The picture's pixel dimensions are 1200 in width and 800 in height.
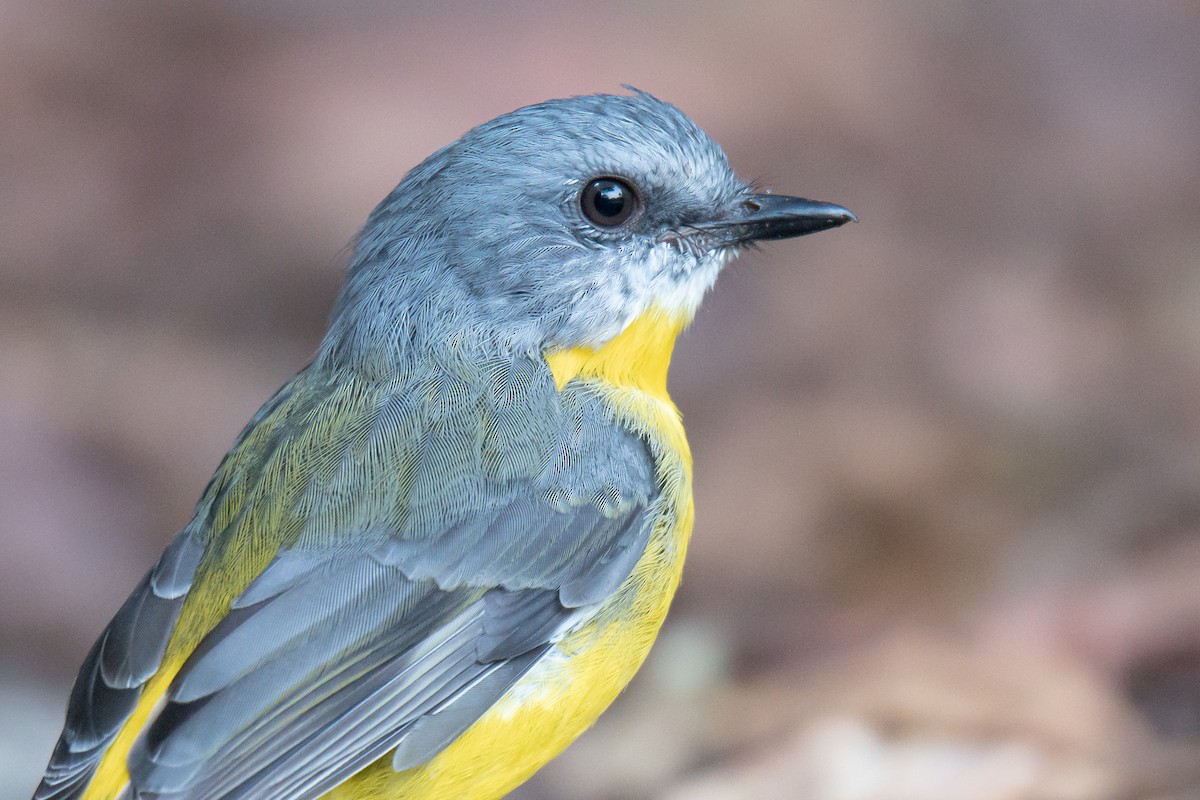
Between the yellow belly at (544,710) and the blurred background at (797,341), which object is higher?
the blurred background at (797,341)

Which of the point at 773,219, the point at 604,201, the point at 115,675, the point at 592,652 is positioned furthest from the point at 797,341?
the point at 115,675

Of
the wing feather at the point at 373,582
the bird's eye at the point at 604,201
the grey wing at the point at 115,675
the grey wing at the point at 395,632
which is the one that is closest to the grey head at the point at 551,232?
the bird's eye at the point at 604,201

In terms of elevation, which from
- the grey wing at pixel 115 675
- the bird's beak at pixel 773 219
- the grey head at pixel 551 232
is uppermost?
the bird's beak at pixel 773 219

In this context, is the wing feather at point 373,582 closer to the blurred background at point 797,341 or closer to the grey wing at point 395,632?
the grey wing at point 395,632

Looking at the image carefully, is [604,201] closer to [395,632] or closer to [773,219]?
[773,219]

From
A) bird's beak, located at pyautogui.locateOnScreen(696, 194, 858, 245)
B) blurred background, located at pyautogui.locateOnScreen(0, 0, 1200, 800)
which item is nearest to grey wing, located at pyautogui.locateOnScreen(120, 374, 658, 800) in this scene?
bird's beak, located at pyautogui.locateOnScreen(696, 194, 858, 245)

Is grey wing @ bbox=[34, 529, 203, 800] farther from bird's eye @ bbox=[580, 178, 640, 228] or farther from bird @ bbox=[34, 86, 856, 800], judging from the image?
bird's eye @ bbox=[580, 178, 640, 228]
